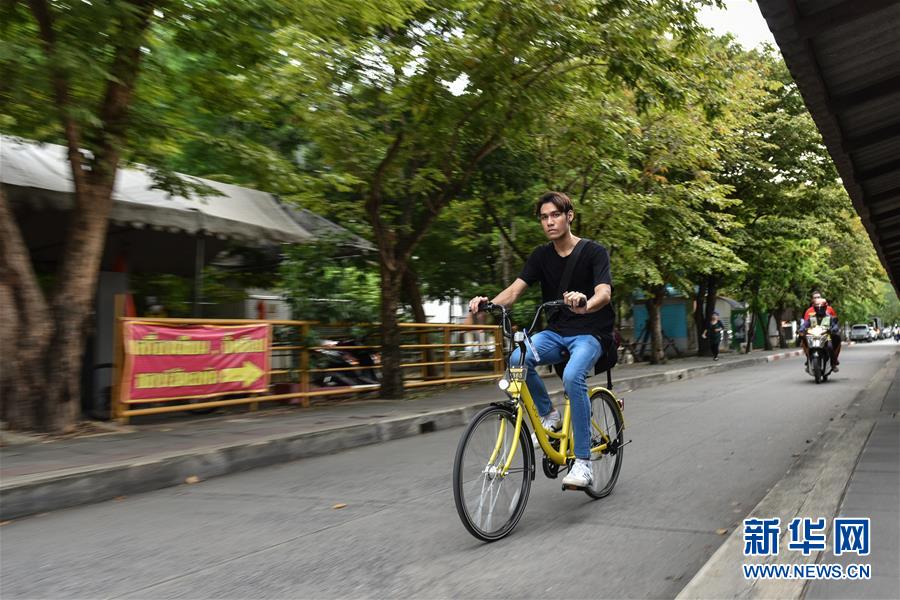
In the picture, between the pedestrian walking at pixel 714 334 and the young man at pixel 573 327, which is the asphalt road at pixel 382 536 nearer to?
the young man at pixel 573 327

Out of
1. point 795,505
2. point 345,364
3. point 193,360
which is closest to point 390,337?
point 345,364

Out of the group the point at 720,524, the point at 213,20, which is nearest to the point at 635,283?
the point at 213,20

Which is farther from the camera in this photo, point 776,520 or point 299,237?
point 299,237

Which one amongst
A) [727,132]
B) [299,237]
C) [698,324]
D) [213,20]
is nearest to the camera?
[213,20]

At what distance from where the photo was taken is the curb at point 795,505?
3.28 m

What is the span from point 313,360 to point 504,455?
822 centimetres

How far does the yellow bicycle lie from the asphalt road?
17 cm

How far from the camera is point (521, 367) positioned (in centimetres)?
452

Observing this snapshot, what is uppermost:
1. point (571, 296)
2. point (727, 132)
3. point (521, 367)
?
point (727, 132)

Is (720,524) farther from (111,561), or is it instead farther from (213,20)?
(213,20)

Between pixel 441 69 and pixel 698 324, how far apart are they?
77.0 ft

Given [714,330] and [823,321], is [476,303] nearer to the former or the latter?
[823,321]

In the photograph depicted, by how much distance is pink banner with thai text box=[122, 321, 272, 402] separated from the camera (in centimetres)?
905

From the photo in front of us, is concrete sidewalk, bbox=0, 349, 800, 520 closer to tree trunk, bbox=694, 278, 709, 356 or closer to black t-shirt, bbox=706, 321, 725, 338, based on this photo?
black t-shirt, bbox=706, 321, 725, 338
